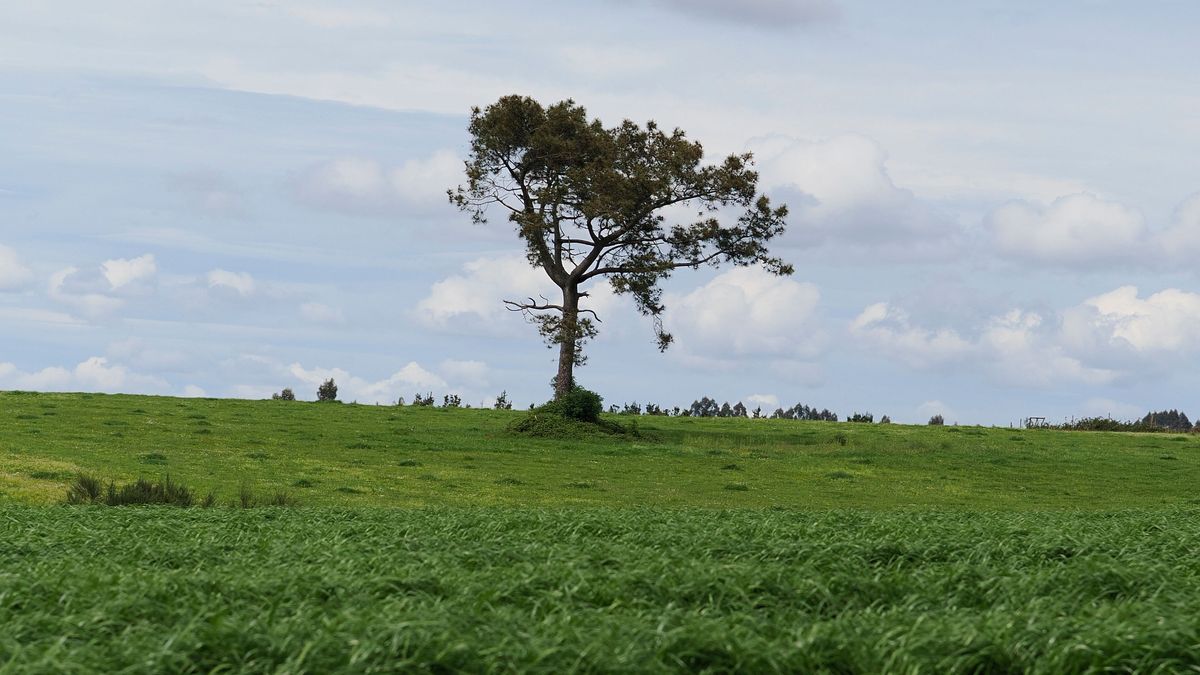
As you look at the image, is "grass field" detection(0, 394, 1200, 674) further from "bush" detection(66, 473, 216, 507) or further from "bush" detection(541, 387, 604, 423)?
"bush" detection(541, 387, 604, 423)

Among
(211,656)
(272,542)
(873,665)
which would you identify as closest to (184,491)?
(272,542)

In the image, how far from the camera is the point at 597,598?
9148 millimetres

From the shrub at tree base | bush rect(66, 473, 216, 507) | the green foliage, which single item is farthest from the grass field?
the green foliage

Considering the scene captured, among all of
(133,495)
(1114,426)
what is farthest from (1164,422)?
(133,495)

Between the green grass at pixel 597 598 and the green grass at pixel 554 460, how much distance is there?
1235 centimetres

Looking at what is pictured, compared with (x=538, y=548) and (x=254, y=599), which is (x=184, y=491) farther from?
(x=254, y=599)

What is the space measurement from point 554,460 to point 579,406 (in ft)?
27.2

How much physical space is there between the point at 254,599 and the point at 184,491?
1402 cm

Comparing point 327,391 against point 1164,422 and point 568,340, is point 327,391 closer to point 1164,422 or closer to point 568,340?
point 568,340

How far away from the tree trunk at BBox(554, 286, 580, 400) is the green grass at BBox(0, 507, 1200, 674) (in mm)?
30924

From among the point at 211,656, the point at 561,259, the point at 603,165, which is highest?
the point at 603,165

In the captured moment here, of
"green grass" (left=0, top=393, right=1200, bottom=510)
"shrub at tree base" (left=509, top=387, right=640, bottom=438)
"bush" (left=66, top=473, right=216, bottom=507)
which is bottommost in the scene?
"bush" (left=66, top=473, right=216, bottom=507)

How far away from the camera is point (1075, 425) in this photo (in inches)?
2315

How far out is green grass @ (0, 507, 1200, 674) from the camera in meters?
7.21
